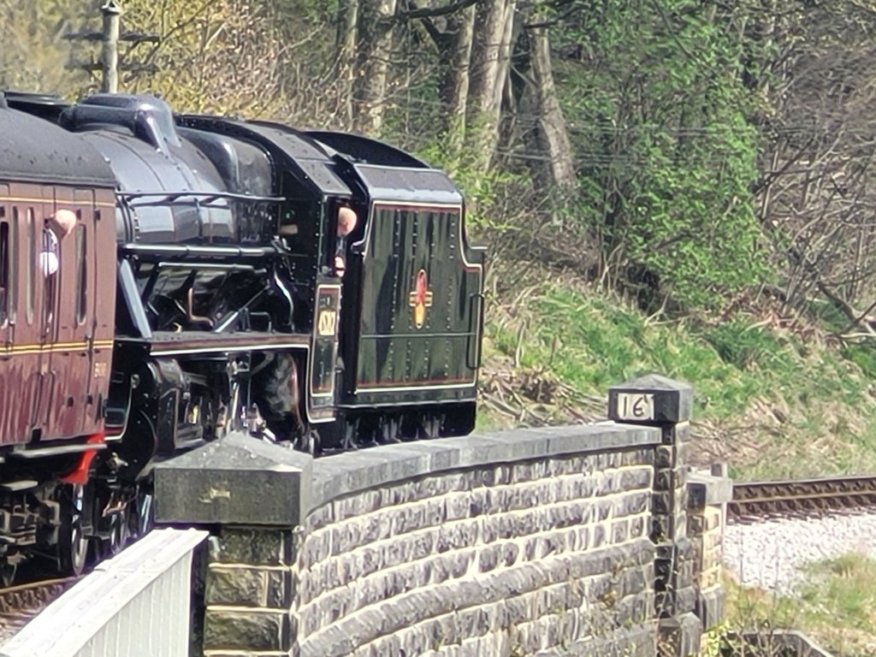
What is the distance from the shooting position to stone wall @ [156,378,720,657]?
26.8 ft

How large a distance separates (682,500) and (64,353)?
479cm

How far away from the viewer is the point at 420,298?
18.5 metres

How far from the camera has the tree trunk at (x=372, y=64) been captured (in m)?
29.8

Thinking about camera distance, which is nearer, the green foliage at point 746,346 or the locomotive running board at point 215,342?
the locomotive running board at point 215,342

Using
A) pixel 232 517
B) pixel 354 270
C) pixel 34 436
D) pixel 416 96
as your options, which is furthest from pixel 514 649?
pixel 416 96

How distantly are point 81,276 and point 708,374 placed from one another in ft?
66.9

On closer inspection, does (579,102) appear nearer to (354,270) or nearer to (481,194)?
(481,194)

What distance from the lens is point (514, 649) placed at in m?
12.1

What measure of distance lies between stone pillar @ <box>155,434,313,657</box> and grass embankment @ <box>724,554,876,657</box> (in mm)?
7316

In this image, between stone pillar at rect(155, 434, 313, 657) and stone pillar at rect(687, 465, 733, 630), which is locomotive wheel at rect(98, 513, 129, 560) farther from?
stone pillar at rect(155, 434, 313, 657)

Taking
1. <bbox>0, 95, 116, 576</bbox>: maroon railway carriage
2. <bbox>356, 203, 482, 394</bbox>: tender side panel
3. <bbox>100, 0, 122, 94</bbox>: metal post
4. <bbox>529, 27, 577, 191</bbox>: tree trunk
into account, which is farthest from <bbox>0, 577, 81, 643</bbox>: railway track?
<bbox>529, 27, 577, 191</bbox>: tree trunk

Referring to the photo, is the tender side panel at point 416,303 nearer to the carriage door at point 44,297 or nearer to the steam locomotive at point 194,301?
the steam locomotive at point 194,301

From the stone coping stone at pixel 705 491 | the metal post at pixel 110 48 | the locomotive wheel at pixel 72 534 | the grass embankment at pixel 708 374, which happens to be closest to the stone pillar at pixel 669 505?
the stone coping stone at pixel 705 491

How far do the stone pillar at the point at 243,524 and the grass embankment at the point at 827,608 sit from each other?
7316mm
